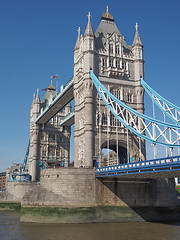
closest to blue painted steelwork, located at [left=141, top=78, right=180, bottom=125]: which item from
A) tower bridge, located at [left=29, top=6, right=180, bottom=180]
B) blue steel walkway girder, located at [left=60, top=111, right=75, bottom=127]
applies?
tower bridge, located at [left=29, top=6, right=180, bottom=180]

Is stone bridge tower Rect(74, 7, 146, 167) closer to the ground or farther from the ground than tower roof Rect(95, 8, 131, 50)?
closer to the ground

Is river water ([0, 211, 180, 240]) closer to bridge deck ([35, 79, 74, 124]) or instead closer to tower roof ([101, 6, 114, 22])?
bridge deck ([35, 79, 74, 124])

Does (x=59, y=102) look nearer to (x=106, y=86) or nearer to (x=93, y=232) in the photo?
Result: (x=106, y=86)

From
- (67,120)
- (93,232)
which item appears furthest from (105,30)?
(93,232)

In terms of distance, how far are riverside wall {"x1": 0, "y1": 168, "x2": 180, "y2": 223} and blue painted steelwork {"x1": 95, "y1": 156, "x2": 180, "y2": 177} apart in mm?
2597

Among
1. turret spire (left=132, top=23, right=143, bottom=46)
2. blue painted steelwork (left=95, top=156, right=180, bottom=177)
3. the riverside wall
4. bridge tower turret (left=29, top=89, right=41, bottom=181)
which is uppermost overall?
turret spire (left=132, top=23, right=143, bottom=46)

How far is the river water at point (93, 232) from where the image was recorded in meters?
23.6

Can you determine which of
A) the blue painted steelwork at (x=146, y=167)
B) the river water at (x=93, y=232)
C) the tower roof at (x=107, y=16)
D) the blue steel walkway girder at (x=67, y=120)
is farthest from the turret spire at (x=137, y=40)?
the river water at (x=93, y=232)

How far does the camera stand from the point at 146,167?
25938 millimetres

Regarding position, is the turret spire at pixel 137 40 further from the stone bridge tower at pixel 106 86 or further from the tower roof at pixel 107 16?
the tower roof at pixel 107 16

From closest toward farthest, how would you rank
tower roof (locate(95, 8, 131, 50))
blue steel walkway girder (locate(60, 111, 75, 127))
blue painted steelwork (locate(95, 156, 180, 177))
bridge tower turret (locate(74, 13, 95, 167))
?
blue painted steelwork (locate(95, 156, 180, 177)) < bridge tower turret (locate(74, 13, 95, 167)) < tower roof (locate(95, 8, 131, 50)) < blue steel walkway girder (locate(60, 111, 75, 127))

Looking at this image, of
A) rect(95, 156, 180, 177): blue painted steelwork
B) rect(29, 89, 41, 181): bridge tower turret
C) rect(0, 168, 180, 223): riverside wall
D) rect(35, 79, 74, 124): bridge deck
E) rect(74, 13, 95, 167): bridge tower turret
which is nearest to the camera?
rect(95, 156, 180, 177): blue painted steelwork

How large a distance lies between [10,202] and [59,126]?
73.4 feet

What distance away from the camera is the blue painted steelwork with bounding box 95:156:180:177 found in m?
23.5
